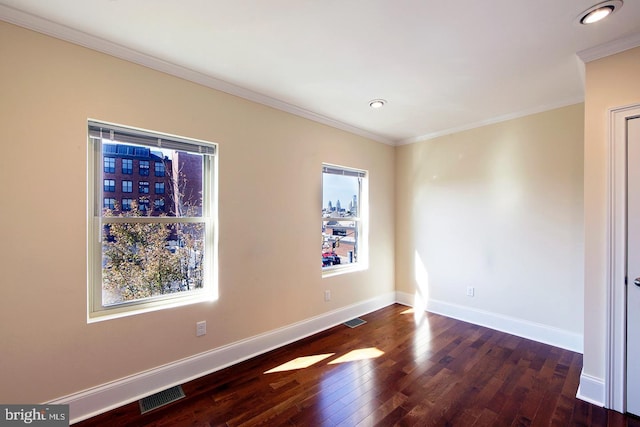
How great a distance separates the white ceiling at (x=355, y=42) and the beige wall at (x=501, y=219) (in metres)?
0.56

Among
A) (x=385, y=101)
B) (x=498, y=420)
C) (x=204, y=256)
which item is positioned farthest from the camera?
(x=385, y=101)

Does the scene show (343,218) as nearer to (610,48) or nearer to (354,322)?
(354,322)

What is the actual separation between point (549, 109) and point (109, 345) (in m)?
4.59

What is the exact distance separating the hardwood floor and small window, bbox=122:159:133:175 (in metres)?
1.72

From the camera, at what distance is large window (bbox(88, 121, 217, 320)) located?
79.7 inches

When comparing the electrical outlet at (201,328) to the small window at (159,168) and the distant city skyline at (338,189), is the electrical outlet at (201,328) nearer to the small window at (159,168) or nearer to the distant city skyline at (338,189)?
the small window at (159,168)

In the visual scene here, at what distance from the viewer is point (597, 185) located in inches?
79.4

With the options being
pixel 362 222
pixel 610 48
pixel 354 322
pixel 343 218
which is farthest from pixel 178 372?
pixel 610 48

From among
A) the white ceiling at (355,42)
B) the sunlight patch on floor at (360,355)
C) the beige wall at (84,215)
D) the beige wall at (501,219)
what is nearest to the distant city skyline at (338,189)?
the beige wall at (84,215)

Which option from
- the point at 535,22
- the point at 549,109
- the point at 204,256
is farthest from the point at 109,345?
the point at 549,109

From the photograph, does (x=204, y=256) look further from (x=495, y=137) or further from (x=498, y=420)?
(x=495, y=137)

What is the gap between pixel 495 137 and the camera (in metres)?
3.38

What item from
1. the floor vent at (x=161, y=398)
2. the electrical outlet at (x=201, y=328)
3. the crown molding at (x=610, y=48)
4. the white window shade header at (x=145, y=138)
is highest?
the crown molding at (x=610, y=48)

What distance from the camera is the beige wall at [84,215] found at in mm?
1682
